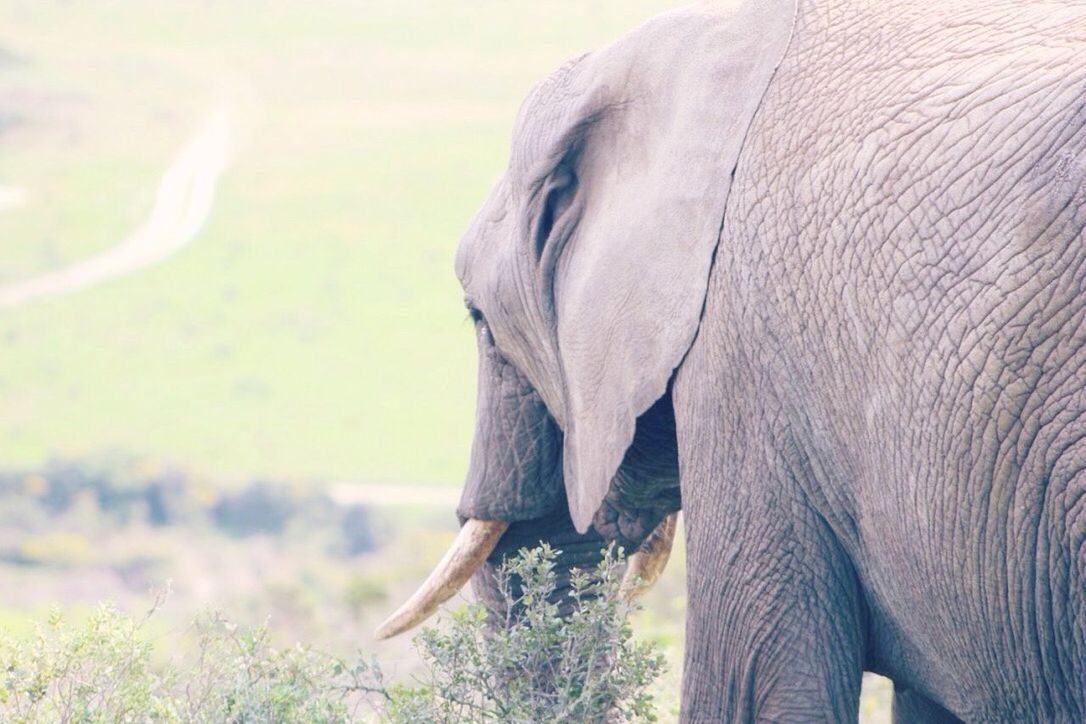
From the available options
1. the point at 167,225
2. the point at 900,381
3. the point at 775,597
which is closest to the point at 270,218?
the point at 167,225

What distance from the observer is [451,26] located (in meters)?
64.2

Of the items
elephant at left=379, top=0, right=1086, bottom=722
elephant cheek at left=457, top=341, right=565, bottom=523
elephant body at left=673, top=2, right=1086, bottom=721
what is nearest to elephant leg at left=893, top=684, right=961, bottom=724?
elephant at left=379, top=0, right=1086, bottom=722

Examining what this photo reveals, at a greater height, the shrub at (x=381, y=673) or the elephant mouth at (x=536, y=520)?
the elephant mouth at (x=536, y=520)

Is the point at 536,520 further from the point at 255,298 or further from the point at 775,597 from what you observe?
the point at 255,298

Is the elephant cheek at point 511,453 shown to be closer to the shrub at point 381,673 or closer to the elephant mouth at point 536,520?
the elephant mouth at point 536,520

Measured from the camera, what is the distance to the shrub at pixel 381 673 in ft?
10.1

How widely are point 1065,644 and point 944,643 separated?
0.23m

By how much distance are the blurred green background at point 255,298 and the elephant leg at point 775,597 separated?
141 inches

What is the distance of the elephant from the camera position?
2.18m

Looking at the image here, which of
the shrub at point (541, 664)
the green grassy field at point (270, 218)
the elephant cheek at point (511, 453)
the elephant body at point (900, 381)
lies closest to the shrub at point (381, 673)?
the shrub at point (541, 664)

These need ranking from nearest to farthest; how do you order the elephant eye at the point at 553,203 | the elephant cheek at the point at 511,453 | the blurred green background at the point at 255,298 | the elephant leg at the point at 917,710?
the elephant eye at the point at 553,203
the elephant leg at the point at 917,710
the elephant cheek at the point at 511,453
the blurred green background at the point at 255,298

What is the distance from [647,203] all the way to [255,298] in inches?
1600

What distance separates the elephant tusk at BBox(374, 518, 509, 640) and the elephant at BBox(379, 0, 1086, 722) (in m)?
0.38

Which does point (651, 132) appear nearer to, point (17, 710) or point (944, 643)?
point (944, 643)
